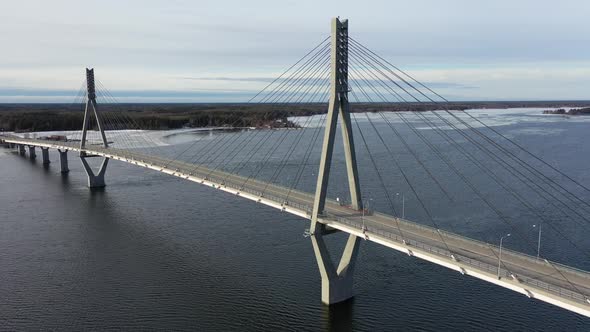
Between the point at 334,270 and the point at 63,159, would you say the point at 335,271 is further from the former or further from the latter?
the point at 63,159

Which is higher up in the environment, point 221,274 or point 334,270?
point 334,270

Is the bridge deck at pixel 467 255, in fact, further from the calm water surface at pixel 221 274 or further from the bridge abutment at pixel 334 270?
the calm water surface at pixel 221 274

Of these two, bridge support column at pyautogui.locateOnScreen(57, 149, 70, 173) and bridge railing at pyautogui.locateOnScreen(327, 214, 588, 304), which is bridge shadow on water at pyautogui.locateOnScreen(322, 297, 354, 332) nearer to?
bridge railing at pyautogui.locateOnScreen(327, 214, 588, 304)

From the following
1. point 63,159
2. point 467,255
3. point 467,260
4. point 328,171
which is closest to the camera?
point 467,260

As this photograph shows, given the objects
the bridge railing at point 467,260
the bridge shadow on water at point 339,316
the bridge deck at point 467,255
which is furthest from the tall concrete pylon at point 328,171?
the bridge railing at point 467,260

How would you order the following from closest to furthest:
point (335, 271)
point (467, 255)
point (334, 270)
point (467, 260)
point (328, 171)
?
1. point (467, 260)
2. point (467, 255)
3. point (328, 171)
4. point (334, 270)
5. point (335, 271)

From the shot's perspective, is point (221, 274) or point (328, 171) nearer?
point (328, 171)

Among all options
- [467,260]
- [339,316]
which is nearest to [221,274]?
[339,316]
